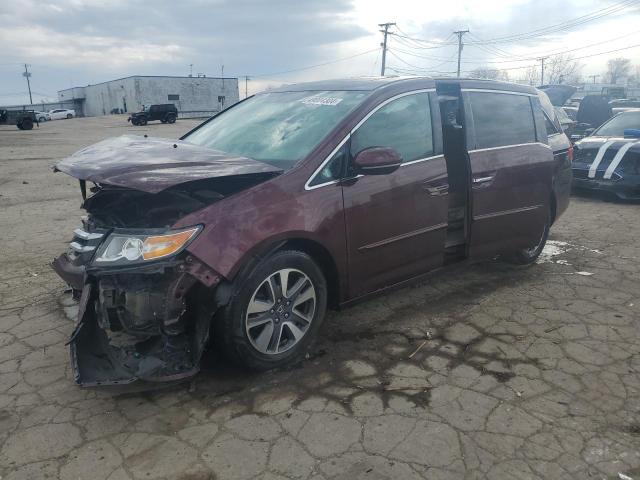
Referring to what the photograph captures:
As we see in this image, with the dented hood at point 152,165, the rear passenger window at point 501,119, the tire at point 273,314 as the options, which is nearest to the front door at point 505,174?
the rear passenger window at point 501,119

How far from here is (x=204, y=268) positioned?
9.08 ft

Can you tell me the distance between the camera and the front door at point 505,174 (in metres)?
4.31

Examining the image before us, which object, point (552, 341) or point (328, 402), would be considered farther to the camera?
point (552, 341)

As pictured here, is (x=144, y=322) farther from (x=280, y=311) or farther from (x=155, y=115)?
(x=155, y=115)

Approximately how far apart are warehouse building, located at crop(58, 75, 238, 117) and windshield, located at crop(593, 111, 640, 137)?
5514 cm

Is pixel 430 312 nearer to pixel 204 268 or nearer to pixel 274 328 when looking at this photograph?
pixel 274 328

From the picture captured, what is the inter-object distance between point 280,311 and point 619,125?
9.13 meters

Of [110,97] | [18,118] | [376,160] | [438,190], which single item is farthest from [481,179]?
[110,97]

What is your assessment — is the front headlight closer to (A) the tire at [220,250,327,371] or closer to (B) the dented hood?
(B) the dented hood

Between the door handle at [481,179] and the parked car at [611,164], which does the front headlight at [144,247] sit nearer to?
the door handle at [481,179]

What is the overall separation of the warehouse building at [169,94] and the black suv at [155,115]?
64.9 ft

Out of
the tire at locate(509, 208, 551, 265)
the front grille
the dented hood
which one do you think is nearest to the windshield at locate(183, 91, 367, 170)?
the dented hood

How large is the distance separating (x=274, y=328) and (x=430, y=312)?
157 cm

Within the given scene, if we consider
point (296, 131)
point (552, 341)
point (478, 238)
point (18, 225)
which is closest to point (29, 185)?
point (18, 225)
